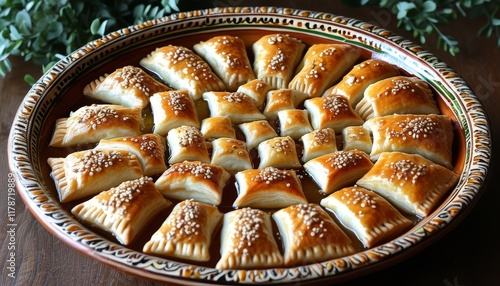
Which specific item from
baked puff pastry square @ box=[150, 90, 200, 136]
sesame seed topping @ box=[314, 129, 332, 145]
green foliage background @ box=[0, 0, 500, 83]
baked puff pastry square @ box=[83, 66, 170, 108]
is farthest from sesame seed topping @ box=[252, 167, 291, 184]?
green foliage background @ box=[0, 0, 500, 83]

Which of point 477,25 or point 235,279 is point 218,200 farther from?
point 477,25

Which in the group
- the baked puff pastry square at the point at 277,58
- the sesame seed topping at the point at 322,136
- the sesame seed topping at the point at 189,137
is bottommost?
the sesame seed topping at the point at 189,137

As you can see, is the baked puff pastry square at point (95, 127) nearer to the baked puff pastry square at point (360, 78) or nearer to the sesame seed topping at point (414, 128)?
the baked puff pastry square at point (360, 78)

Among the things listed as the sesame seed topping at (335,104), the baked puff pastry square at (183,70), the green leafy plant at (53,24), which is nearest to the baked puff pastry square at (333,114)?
the sesame seed topping at (335,104)

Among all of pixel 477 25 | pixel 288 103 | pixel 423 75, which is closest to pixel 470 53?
pixel 477 25


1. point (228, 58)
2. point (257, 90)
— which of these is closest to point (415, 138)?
point (257, 90)

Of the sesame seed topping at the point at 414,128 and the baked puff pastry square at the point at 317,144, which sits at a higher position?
the sesame seed topping at the point at 414,128

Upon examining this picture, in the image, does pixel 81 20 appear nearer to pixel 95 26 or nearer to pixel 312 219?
pixel 95 26
